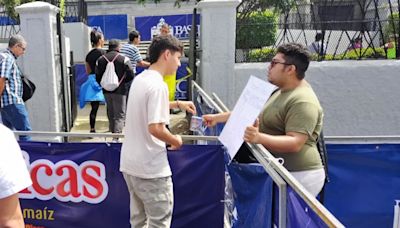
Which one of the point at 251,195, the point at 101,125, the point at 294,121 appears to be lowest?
the point at 101,125

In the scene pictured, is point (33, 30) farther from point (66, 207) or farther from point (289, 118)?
point (289, 118)

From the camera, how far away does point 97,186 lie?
3.64m

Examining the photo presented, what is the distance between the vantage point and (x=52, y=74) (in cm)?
638

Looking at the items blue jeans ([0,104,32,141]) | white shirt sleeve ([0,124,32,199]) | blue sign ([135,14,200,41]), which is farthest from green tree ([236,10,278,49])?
blue sign ([135,14,200,41])

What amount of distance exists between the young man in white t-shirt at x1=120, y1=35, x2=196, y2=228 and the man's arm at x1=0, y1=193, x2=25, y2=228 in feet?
4.10

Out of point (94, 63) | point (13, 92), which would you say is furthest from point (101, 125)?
point (13, 92)

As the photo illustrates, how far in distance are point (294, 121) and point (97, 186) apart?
1895mm

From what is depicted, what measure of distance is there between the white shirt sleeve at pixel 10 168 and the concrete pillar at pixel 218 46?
4894mm

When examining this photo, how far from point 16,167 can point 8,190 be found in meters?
0.09

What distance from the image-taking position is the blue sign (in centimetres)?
1938

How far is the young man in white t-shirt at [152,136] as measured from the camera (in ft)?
9.23

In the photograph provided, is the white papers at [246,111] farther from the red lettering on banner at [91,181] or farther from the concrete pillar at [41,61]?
the concrete pillar at [41,61]

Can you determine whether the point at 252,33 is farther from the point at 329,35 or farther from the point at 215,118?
the point at 215,118

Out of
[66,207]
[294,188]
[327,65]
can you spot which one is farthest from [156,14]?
[294,188]
